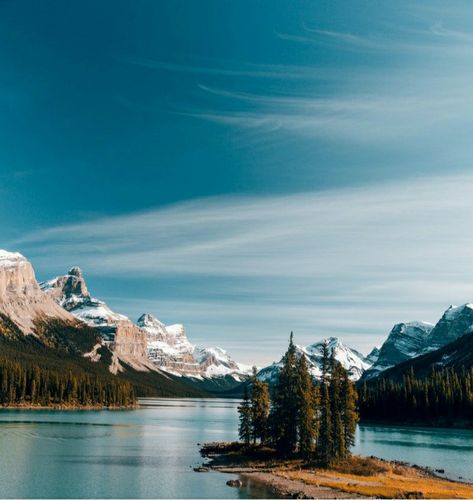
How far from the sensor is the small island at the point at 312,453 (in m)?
68.1

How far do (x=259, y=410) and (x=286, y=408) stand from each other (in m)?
10.3

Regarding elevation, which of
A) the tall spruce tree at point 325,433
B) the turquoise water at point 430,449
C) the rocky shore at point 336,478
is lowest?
the turquoise water at point 430,449

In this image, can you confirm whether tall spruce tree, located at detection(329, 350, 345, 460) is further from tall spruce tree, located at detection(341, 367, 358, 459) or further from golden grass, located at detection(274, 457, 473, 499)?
golden grass, located at detection(274, 457, 473, 499)

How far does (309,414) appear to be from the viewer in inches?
3656

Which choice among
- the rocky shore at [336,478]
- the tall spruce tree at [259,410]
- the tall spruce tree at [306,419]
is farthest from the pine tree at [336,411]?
the tall spruce tree at [259,410]

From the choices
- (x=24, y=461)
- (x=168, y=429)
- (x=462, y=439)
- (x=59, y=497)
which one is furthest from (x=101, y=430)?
(x=462, y=439)

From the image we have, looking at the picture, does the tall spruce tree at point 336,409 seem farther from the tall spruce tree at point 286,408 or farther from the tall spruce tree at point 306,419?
the tall spruce tree at point 286,408

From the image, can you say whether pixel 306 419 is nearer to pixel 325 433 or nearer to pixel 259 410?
pixel 325 433

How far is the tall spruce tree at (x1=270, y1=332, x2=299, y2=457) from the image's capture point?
96750mm

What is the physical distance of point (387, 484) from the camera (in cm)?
7094

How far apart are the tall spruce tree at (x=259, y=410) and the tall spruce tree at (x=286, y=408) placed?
2.82 metres

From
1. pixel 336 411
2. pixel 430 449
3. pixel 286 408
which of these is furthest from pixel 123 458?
pixel 430 449

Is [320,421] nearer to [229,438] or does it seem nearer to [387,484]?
[387,484]

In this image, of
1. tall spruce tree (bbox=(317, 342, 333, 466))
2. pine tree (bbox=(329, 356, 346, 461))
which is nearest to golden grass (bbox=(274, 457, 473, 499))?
pine tree (bbox=(329, 356, 346, 461))
